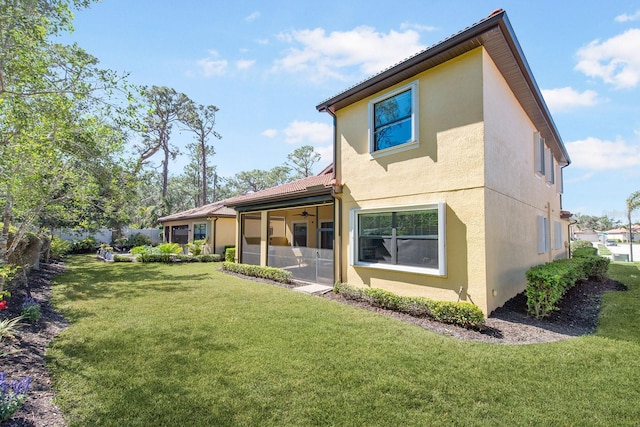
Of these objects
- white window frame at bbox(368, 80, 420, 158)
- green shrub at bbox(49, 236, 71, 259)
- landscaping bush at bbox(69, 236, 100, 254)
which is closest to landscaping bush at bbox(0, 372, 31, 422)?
white window frame at bbox(368, 80, 420, 158)

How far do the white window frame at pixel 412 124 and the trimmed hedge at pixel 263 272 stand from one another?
16.9ft

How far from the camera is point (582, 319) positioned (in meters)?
6.20

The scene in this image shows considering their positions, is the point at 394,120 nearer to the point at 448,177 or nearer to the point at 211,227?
the point at 448,177

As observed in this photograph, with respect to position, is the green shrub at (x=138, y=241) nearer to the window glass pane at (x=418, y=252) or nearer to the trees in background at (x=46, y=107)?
the trees in background at (x=46, y=107)

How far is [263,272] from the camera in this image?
1092cm

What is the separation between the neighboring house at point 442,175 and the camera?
617 centimetres

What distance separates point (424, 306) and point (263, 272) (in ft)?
21.4

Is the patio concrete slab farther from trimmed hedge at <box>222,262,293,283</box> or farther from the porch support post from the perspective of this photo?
the porch support post

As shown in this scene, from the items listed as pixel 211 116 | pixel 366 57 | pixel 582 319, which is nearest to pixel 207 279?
pixel 366 57

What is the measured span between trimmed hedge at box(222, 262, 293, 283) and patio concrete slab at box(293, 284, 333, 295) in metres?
0.92

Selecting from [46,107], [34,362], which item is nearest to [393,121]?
[46,107]

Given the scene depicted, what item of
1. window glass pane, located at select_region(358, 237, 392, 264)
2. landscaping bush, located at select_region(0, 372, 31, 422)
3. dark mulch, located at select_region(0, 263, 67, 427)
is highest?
window glass pane, located at select_region(358, 237, 392, 264)

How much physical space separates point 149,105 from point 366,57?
6525mm

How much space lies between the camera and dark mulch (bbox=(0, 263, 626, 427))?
9.92 ft
